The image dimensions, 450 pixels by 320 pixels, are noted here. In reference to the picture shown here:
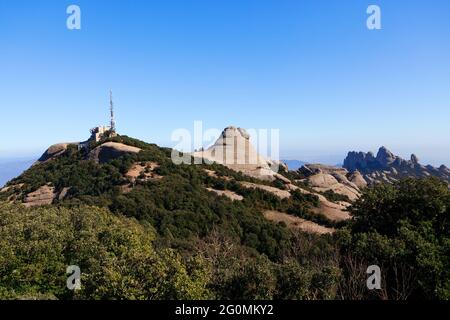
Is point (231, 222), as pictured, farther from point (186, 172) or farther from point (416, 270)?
point (416, 270)

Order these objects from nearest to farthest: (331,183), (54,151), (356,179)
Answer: (54,151) → (331,183) → (356,179)

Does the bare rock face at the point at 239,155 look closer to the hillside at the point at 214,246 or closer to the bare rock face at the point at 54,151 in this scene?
the hillside at the point at 214,246

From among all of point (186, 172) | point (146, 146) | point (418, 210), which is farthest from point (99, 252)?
point (146, 146)

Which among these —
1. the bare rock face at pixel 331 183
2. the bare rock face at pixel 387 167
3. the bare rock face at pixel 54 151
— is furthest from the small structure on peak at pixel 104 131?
the bare rock face at pixel 387 167

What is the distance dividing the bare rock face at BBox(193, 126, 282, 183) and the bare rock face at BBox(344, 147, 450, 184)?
4666cm

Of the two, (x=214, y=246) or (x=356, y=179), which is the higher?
(x=214, y=246)

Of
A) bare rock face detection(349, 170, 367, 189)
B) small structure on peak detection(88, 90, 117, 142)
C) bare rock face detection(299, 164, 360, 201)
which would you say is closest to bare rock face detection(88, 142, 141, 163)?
small structure on peak detection(88, 90, 117, 142)

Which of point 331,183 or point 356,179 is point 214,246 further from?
point 356,179

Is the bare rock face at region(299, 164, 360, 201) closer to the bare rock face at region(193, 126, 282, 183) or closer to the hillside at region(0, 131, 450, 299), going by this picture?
the bare rock face at region(193, 126, 282, 183)

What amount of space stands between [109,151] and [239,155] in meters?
30.1

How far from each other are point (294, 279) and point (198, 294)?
415 centimetres

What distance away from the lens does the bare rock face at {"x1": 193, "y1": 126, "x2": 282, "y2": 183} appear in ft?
262

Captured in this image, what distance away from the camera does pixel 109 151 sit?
68500 millimetres

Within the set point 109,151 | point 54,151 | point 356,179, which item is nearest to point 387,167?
point 356,179
